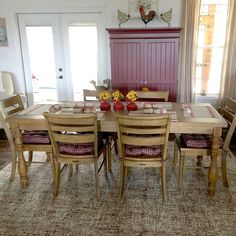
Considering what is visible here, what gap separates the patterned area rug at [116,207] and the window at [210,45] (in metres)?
1.92

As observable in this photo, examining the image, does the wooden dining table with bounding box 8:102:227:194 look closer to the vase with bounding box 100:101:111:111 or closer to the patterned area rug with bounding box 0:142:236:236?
the vase with bounding box 100:101:111:111

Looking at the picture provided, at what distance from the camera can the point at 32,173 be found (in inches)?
115

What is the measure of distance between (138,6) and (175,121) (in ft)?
8.33

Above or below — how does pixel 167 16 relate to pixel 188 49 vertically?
above

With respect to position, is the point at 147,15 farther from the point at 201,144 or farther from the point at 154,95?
the point at 201,144

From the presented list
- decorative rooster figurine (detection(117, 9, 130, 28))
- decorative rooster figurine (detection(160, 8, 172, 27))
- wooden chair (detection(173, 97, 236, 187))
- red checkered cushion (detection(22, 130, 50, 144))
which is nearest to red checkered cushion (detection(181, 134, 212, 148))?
wooden chair (detection(173, 97, 236, 187))

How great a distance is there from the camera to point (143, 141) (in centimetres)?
214

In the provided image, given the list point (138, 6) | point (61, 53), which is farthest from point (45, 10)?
point (138, 6)

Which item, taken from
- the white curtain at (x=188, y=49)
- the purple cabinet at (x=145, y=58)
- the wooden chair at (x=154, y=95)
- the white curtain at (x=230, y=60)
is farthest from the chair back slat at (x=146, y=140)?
the white curtain at (x=230, y=60)

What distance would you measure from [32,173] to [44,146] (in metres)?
0.60

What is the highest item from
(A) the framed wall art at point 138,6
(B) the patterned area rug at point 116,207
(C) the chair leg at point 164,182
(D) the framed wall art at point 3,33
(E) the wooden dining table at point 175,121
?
(A) the framed wall art at point 138,6

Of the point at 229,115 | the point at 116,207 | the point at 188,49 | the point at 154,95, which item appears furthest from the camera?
the point at 188,49

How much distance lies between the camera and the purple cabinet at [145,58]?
11.8ft

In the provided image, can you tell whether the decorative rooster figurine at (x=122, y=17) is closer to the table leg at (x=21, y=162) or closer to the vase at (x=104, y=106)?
the vase at (x=104, y=106)
